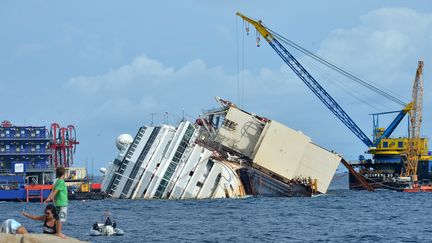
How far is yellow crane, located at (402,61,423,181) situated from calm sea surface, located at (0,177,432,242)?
47686 mm

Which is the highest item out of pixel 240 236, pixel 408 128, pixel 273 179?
pixel 408 128

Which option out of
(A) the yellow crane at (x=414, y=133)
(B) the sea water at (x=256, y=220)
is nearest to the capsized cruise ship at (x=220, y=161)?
(B) the sea water at (x=256, y=220)

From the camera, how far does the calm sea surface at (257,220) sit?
196 feet

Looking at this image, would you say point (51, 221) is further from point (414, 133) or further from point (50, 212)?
point (414, 133)

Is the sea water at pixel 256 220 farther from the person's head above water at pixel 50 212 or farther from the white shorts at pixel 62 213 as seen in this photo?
the person's head above water at pixel 50 212

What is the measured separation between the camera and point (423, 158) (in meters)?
159

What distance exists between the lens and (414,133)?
509ft

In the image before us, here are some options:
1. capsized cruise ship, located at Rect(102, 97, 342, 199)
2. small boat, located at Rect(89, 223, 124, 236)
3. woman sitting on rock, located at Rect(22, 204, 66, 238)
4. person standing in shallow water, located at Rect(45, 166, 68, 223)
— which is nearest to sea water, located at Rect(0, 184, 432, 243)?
small boat, located at Rect(89, 223, 124, 236)

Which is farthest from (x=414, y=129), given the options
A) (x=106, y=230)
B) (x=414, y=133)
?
(x=106, y=230)

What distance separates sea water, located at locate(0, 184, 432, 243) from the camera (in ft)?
196

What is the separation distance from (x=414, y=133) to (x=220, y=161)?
58714mm

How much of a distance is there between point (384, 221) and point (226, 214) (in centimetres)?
1416

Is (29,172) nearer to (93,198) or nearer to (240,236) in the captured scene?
(93,198)

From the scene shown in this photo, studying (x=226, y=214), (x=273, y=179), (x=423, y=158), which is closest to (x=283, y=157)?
(x=273, y=179)
